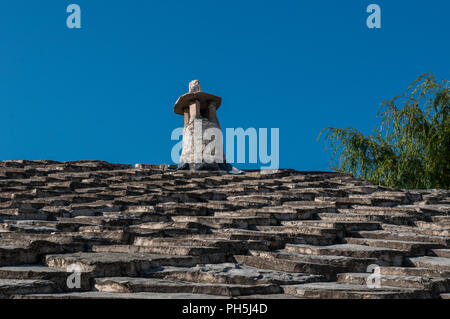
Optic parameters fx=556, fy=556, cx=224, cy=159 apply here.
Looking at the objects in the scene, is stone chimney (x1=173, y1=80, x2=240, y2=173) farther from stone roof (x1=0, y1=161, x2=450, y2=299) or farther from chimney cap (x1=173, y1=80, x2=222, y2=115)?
stone roof (x1=0, y1=161, x2=450, y2=299)

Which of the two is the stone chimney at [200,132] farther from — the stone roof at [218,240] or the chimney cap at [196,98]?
the stone roof at [218,240]

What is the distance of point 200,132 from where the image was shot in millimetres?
7723

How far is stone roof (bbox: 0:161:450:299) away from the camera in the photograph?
91.0 inches

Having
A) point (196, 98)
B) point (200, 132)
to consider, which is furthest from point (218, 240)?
point (196, 98)

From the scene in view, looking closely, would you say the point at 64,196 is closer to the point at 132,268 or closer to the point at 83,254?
the point at 83,254

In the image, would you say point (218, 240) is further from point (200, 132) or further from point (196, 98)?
point (196, 98)

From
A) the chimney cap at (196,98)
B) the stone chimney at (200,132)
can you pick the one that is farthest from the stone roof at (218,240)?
the chimney cap at (196,98)

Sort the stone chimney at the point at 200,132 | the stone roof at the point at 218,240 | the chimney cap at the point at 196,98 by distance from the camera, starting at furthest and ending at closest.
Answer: the chimney cap at the point at 196,98 < the stone chimney at the point at 200,132 < the stone roof at the point at 218,240

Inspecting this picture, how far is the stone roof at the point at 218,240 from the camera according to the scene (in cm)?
231

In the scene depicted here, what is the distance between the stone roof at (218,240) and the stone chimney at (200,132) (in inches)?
53.8

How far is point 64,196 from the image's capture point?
4977mm
